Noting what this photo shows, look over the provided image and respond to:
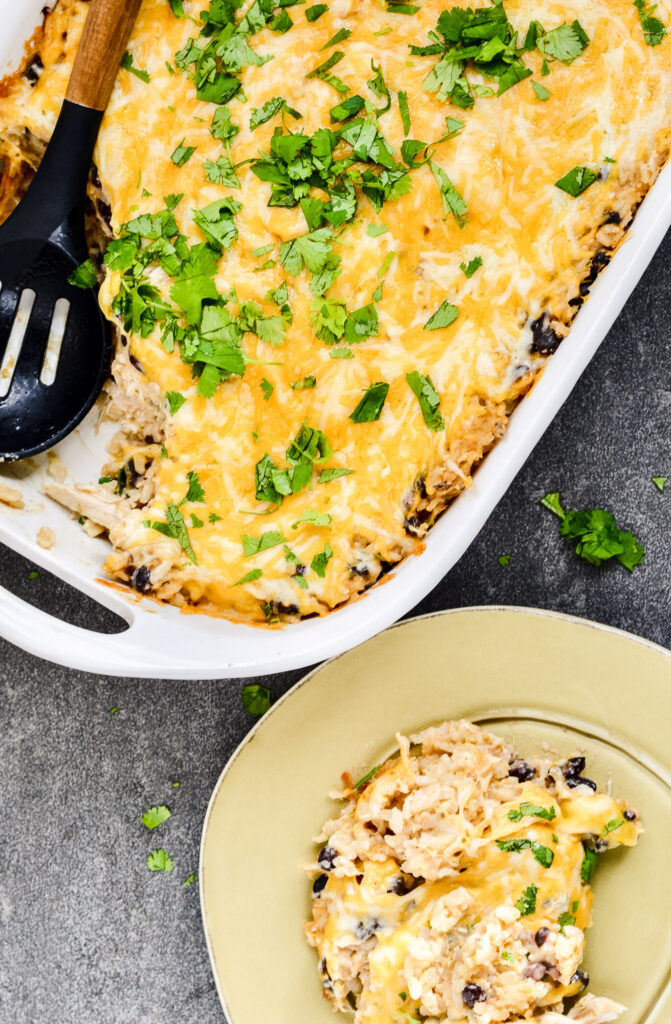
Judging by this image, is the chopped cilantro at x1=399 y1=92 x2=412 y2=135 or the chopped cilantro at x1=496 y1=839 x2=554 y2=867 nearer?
the chopped cilantro at x1=399 y1=92 x2=412 y2=135

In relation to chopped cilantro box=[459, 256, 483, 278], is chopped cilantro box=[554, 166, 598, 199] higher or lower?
higher

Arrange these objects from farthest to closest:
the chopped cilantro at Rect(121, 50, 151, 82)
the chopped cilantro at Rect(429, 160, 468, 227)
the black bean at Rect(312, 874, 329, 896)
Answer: the black bean at Rect(312, 874, 329, 896) → the chopped cilantro at Rect(121, 50, 151, 82) → the chopped cilantro at Rect(429, 160, 468, 227)

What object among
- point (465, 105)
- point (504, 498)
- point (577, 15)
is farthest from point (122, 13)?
point (504, 498)

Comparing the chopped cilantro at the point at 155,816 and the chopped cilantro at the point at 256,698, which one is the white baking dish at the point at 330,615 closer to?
the chopped cilantro at the point at 256,698

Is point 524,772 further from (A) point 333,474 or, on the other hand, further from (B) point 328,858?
(A) point 333,474

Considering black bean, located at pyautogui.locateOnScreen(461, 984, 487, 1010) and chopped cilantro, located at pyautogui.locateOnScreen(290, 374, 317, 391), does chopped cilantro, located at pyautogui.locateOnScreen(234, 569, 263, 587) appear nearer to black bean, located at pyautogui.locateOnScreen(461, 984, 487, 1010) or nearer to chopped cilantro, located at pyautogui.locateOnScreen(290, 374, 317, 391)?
chopped cilantro, located at pyautogui.locateOnScreen(290, 374, 317, 391)

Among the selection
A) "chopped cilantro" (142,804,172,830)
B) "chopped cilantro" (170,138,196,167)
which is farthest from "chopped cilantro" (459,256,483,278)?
"chopped cilantro" (142,804,172,830)
